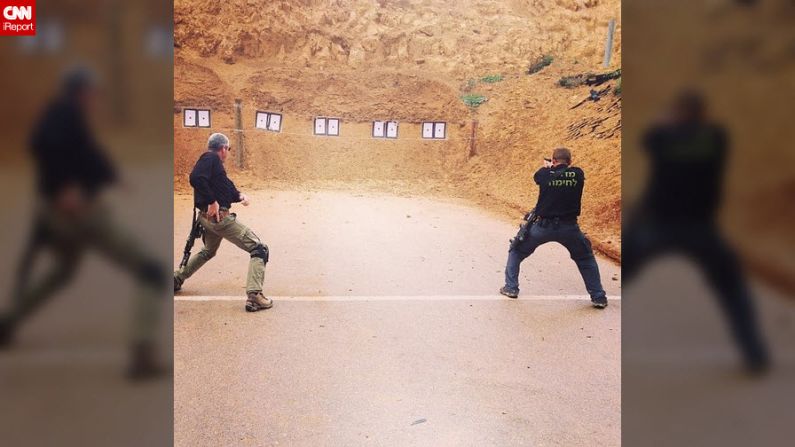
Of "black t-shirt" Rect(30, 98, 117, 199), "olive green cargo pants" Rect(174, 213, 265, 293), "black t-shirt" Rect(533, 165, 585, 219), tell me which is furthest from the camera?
"olive green cargo pants" Rect(174, 213, 265, 293)

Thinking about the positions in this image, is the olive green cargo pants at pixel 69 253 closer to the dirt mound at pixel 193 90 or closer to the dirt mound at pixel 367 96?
the dirt mound at pixel 193 90

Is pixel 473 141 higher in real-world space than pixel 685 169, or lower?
higher

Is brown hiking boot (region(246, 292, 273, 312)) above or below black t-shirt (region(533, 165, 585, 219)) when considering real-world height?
below

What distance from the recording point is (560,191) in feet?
9.00

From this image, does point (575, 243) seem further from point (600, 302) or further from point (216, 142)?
point (216, 142)

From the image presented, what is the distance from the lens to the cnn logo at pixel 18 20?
1.13m

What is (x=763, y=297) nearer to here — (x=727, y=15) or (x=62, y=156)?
(x=727, y=15)

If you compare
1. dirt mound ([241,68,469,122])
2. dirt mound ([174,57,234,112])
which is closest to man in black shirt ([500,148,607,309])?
dirt mound ([241,68,469,122])

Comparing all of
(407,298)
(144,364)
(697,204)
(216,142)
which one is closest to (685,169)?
(697,204)

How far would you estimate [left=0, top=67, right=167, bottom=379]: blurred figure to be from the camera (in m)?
1.08

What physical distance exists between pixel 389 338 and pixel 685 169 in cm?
186

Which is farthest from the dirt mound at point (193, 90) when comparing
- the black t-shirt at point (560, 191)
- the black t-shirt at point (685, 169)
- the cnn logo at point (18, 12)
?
the black t-shirt at point (685, 169)

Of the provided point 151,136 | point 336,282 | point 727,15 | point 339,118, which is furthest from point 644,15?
point 339,118

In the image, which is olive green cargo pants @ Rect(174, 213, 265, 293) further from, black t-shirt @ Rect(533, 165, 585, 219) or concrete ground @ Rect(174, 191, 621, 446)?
black t-shirt @ Rect(533, 165, 585, 219)
